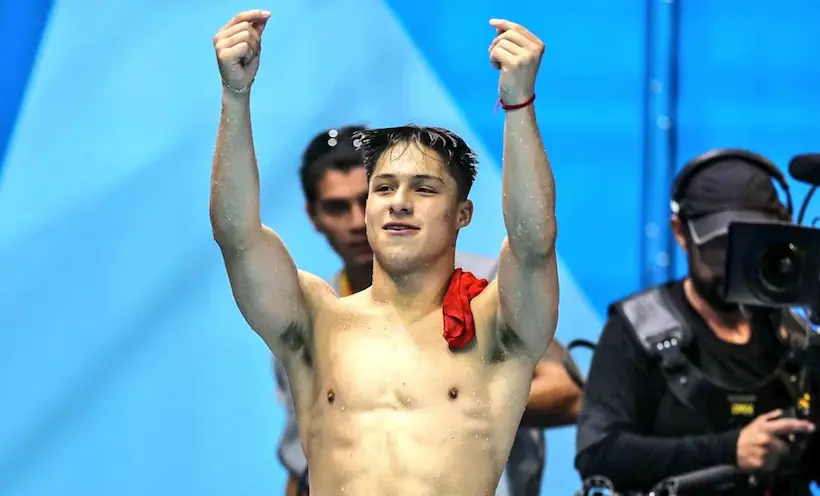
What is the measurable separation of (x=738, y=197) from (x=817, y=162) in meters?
0.38

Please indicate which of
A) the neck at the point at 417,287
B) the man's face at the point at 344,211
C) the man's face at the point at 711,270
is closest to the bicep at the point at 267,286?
the neck at the point at 417,287

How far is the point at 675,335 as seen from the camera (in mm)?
3207

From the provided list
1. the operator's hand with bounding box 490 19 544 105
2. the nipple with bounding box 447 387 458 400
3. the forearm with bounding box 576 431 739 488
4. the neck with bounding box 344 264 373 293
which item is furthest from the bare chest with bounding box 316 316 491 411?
the neck with bounding box 344 264 373 293

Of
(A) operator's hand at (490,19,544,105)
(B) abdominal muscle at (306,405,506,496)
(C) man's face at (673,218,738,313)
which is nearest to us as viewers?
(A) operator's hand at (490,19,544,105)

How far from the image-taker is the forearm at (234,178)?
2.30 meters

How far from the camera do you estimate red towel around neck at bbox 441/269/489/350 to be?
238 cm

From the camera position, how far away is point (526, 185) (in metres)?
2.24

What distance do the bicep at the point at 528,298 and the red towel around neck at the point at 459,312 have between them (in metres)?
0.06

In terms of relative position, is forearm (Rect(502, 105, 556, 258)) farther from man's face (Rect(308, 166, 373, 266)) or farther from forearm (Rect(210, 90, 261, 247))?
man's face (Rect(308, 166, 373, 266))

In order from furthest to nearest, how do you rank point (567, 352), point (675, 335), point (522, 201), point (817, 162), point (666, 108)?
point (666, 108) → point (567, 352) → point (675, 335) → point (817, 162) → point (522, 201)

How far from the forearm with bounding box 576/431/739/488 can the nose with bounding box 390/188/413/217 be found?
102cm

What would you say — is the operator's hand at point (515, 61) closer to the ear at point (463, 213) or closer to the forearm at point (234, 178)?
the ear at point (463, 213)

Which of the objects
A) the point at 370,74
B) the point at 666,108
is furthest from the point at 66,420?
the point at 666,108

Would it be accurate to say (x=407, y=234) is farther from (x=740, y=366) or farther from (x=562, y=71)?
(x=562, y=71)
